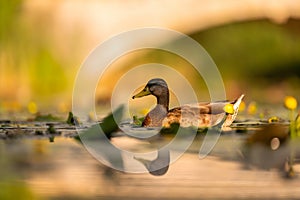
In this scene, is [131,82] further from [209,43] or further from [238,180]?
[238,180]

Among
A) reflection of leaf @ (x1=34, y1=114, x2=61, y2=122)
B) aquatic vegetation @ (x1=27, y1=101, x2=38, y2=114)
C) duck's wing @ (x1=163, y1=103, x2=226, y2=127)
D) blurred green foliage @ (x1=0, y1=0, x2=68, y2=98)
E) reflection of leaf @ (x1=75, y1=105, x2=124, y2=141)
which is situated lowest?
reflection of leaf @ (x1=75, y1=105, x2=124, y2=141)

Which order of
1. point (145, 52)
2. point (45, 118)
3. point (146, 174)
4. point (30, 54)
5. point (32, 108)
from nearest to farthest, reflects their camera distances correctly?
point (146, 174) → point (45, 118) → point (32, 108) → point (30, 54) → point (145, 52)

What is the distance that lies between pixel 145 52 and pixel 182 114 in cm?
155

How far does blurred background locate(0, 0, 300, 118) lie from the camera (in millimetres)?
3412

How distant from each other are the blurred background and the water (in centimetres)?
152

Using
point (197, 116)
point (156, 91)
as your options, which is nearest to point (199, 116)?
point (197, 116)

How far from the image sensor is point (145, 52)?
11.7 feet

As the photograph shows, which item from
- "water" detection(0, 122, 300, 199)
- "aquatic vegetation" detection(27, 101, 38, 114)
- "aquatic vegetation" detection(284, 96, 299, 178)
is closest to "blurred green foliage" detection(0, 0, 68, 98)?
"aquatic vegetation" detection(27, 101, 38, 114)

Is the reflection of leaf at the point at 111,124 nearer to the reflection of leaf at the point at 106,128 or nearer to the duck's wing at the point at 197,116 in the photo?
the reflection of leaf at the point at 106,128

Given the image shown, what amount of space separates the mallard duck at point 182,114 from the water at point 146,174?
0.38ft

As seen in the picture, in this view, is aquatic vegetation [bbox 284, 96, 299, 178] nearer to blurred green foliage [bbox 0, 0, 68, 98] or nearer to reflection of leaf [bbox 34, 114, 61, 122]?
reflection of leaf [bbox 34, 114, 61, 122]

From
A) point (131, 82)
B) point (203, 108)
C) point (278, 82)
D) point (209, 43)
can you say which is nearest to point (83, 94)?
point (131, 82)

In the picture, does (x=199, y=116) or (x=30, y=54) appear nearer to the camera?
(x=199, y=116)

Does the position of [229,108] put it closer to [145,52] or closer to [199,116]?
[199,116]
